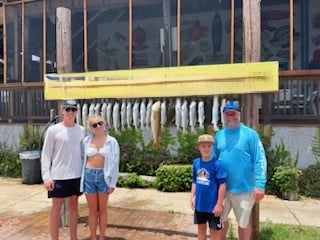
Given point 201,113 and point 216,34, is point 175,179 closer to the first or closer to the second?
point 201,113

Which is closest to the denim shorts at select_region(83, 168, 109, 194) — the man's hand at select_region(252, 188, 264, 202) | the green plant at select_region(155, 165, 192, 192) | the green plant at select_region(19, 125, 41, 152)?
the man's hand at select_region(252, 188, 264, 202)

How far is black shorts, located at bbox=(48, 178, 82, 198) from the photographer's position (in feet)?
13.2

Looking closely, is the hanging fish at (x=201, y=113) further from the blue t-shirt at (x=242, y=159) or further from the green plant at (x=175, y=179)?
the green plant at (x=175, y=179)

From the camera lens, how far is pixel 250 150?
3543mm

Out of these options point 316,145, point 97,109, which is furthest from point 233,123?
point 316,145

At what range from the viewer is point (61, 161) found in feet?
13.2

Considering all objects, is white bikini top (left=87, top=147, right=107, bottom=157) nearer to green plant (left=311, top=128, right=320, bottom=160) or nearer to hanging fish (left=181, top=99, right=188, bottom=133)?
hanging fish (left=181, top=99, right=188, bottom=133)

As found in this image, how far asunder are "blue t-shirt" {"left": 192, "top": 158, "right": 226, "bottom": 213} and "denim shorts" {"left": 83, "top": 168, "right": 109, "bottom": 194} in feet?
3.59

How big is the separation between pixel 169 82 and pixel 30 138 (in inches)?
236

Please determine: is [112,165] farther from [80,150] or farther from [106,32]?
[106,32]

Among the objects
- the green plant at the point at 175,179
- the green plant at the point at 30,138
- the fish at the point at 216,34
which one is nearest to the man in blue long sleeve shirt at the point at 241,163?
the green plant at the point at 175,179

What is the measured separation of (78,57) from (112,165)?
7.11 metres

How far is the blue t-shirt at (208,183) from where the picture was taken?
3479 millimetres

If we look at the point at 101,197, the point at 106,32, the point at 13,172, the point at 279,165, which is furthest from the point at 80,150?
the point at 106,32
